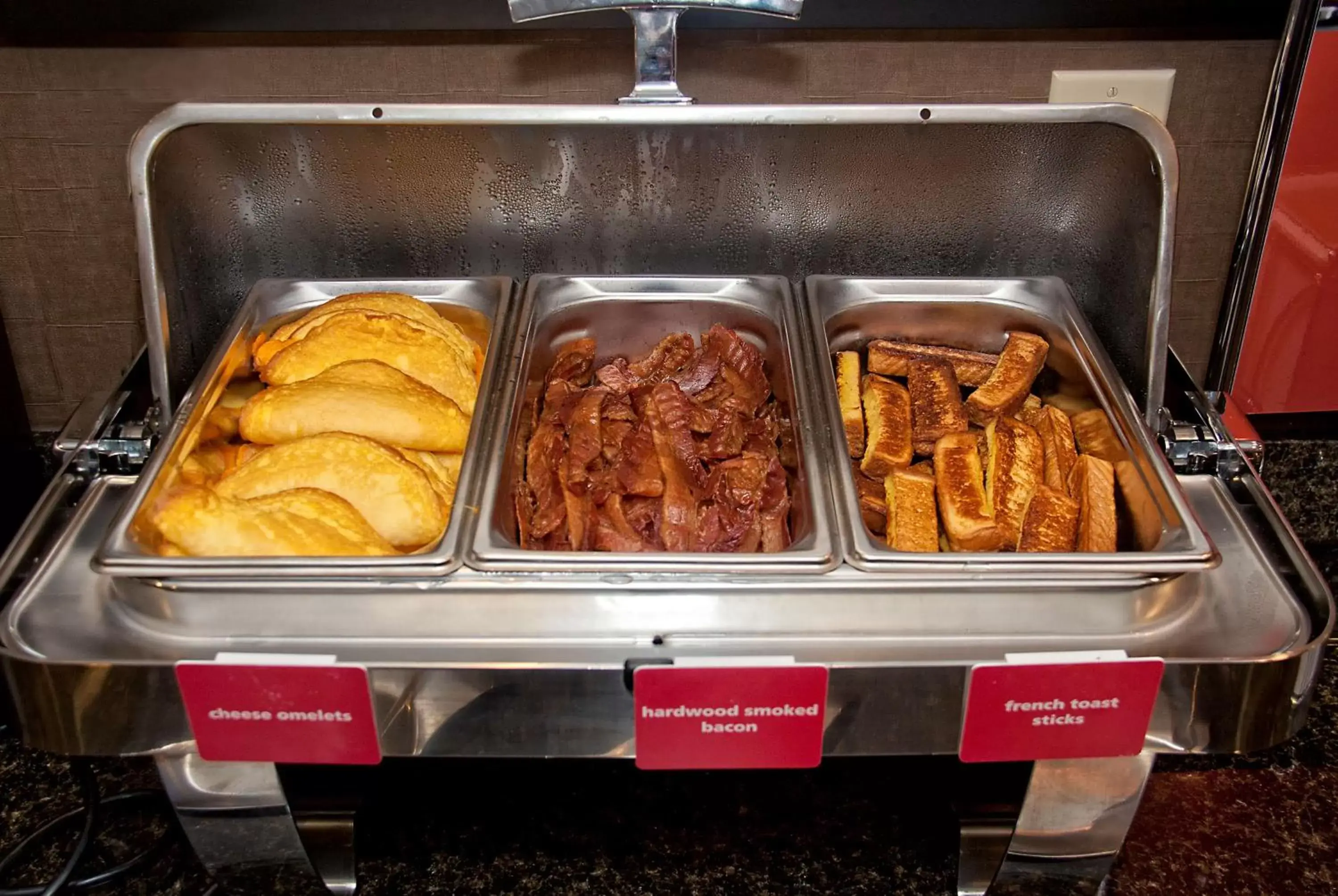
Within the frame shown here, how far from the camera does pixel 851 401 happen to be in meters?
1.48

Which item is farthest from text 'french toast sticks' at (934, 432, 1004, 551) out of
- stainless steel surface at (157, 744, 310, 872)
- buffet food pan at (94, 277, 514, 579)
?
stainless steel surface at (157, 744, 310, 872)

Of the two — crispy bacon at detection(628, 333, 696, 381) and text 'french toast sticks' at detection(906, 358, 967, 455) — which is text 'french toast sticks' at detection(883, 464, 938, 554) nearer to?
text 'french toast sticks' at detection(906, 358, 967, 455)

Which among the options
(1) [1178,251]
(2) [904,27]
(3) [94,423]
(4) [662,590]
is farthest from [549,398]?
(1) [1178,251]

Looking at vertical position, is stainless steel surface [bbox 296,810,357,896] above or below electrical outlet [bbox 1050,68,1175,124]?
below

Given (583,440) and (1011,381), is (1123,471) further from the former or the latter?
(583,440)

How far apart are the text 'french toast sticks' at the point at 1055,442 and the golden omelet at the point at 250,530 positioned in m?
0.83

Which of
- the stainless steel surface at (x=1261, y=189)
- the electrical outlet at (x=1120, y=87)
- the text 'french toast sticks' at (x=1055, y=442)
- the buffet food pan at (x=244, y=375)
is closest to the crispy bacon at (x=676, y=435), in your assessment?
the buffet food pan at (x=244, y=375)

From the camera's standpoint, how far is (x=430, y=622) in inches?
Result: 43.8

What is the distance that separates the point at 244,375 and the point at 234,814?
601 mm

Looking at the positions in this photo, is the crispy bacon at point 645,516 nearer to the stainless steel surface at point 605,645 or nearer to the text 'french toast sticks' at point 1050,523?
the stainless steel surface at point 605,645

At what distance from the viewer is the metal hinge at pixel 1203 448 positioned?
1341 millimetres

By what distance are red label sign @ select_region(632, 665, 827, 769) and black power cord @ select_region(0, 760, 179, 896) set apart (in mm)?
841

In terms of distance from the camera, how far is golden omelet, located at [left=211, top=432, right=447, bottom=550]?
123 centimetres

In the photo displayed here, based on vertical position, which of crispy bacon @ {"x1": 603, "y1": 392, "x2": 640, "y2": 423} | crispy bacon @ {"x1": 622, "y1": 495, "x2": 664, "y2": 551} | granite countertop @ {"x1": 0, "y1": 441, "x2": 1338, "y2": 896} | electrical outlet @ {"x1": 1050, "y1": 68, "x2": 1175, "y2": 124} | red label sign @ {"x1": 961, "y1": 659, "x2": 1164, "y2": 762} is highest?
electrical outlet @ {"x1": 1050, "y1": 68, "x2": 1175, "y2": 124}
